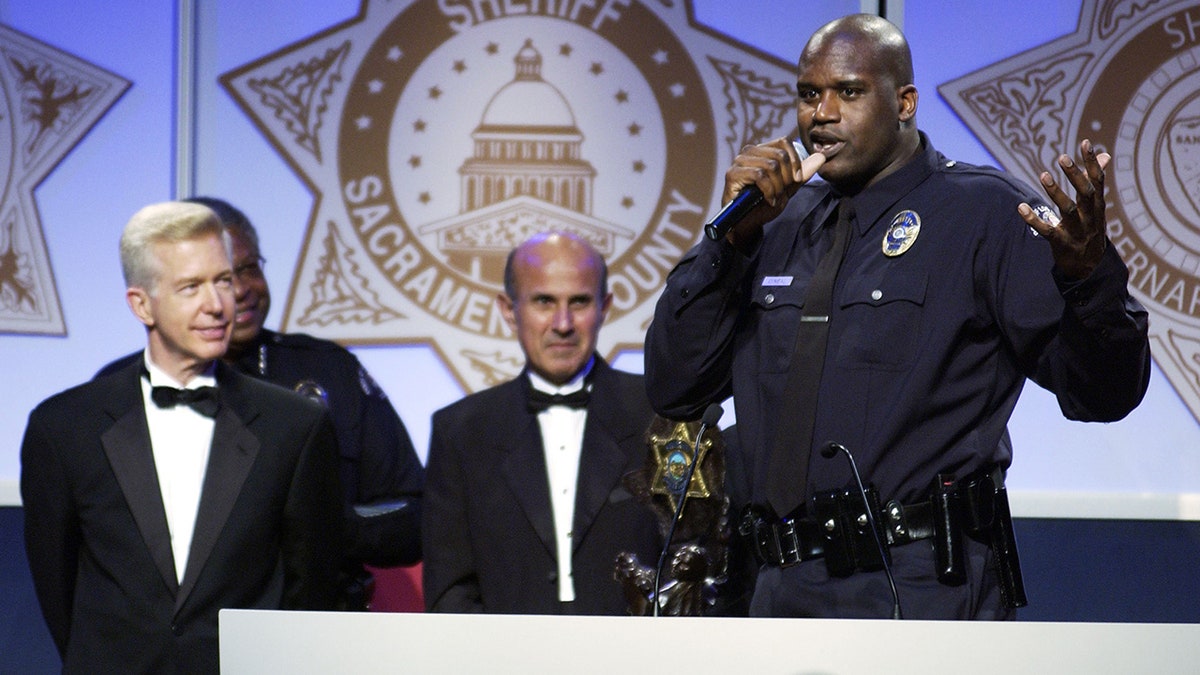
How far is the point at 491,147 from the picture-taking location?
426 cm

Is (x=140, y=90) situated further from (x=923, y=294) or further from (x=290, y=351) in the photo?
(x=923, y=294)

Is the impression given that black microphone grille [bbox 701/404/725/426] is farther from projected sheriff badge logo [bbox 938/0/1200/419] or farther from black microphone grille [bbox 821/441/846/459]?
projected sheriff badge logo [bbox 938/0/1200/419]

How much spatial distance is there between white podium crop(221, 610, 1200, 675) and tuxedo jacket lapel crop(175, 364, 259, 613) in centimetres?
138

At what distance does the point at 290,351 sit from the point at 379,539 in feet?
1.98

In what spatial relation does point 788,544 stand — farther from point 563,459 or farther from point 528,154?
point 528,154

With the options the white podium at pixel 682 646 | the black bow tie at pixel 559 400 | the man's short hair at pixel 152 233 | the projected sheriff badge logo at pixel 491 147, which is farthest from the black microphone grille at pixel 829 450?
the projected sheriff badge logo at pixel 491 147

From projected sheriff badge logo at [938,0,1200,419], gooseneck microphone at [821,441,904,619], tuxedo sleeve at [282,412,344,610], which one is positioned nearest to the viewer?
gooseneck microphone at [821,441,904,619]

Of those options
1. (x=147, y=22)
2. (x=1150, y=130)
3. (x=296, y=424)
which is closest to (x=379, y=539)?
(x=296, y=424)

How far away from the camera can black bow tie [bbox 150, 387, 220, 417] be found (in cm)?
283

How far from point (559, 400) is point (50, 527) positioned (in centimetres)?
109

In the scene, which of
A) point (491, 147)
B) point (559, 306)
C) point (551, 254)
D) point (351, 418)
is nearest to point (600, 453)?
point (559, 306)

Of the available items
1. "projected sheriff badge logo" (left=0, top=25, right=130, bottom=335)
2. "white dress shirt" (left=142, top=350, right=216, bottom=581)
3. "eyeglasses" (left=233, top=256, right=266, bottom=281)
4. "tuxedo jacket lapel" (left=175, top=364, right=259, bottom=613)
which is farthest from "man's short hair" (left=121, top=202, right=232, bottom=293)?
"projected sheriff badge logo" (left=0, top=25, right=130, bottom=335)

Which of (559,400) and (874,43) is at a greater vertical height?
(874,43)

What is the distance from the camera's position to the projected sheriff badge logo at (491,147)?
4.23 metres
